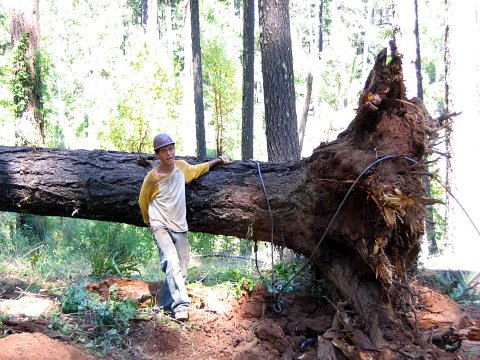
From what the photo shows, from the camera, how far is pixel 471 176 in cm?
873

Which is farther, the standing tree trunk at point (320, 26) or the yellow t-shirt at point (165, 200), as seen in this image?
the standing tree trunk at point (320, 26)

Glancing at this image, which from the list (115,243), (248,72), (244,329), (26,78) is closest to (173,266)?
(244,329)

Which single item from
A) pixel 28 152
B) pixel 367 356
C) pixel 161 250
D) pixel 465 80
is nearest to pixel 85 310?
pixel 161 250

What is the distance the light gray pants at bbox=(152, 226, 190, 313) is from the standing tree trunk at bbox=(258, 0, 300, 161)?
3.89m

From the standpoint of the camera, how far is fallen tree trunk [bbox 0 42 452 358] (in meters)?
4.59

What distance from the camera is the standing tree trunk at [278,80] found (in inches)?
362

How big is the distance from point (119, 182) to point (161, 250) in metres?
1.18

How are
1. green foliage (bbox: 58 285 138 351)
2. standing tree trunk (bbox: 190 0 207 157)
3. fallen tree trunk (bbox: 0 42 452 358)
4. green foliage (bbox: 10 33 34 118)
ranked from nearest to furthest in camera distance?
fallen tree trunk (bbox: 0 42 452 358)
green foliage (bbox: 58 285 138 351)
green foliage (bbox: 10 33 34 118)
standing tree trunk (bbox: 190 0 207 157)

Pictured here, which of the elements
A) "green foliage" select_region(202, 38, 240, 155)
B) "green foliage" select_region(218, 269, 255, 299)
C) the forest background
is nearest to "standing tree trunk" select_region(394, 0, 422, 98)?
the forest background

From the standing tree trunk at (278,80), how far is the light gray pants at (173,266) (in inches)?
153

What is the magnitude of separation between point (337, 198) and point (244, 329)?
5.57 feet

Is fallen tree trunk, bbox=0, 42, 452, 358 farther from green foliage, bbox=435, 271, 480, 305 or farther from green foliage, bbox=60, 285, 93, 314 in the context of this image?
green foliage, bbox=435, 271, 480, 305

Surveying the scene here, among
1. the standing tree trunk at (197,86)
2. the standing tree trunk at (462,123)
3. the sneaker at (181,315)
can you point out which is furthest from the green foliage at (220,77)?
the sneaker at (181,315)

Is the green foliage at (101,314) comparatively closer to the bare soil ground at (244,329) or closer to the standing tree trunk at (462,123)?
the bare soil ground at (244,329)
